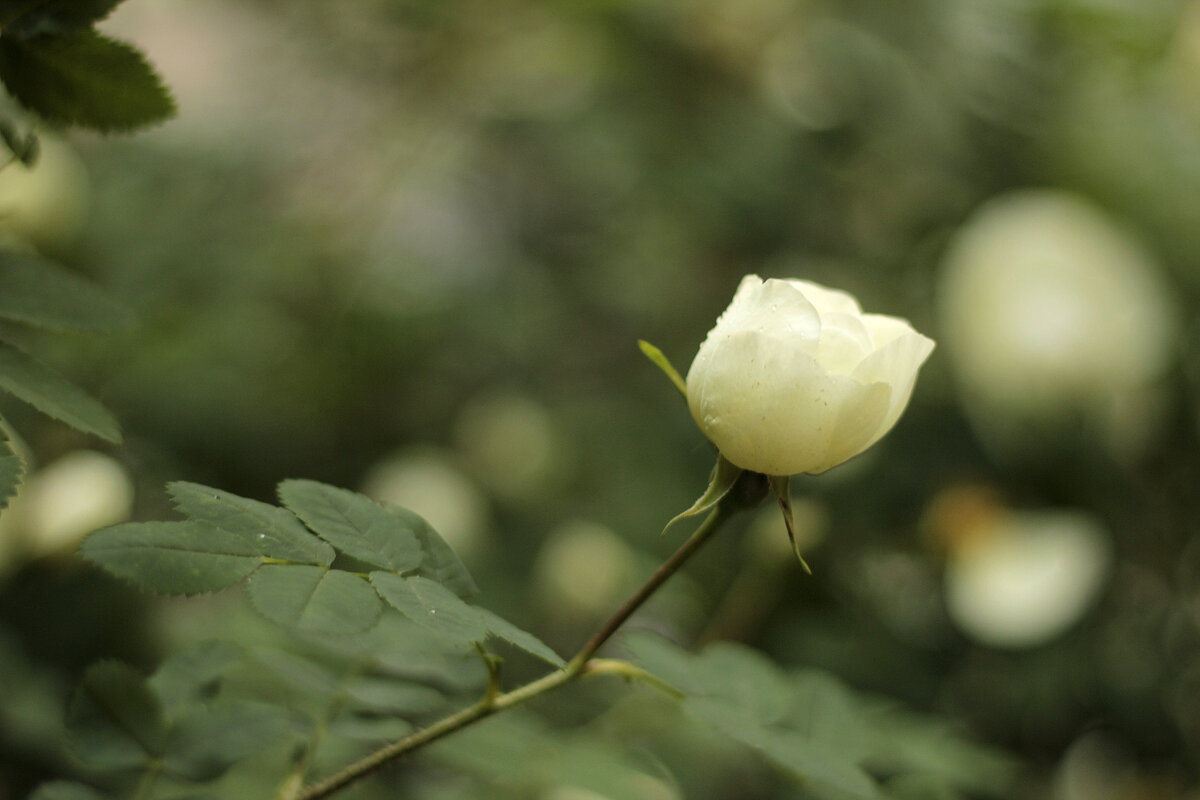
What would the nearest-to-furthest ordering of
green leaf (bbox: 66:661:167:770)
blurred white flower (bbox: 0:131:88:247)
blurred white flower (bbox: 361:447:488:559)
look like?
1. green leaf (bbox: 66:661:167:770)
2. blurred white flower (bbox: 0:131:88:247)
3. blurred white flower (bbox: 361:447:488:559)

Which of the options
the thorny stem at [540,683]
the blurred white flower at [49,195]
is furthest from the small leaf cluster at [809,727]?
the blurred white flower at [49,195]

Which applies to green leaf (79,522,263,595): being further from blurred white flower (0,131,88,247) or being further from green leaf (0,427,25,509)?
blurred white flower (0,131,88,247)

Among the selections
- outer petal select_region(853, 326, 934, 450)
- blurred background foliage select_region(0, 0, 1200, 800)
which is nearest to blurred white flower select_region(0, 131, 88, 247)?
blurred background foliage select_region(0, 0, 1200, 800)

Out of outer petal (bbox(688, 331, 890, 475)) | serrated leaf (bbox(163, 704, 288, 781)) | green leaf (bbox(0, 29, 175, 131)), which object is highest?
green leaf (bbox(0, 29, 175, 131))

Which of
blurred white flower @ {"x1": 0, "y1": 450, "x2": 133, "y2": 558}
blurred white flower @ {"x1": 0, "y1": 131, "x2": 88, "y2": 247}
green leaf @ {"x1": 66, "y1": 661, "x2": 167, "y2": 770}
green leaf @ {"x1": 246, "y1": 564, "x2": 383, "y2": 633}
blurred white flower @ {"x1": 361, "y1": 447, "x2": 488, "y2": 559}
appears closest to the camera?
green leaf @ {"x1": 246, "y1": 564, "x2": 383, "y2": 633}

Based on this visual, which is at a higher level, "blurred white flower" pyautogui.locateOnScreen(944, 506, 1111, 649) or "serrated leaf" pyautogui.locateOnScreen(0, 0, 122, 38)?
"serrated leaf" pyautogui.locateOnScreen(0, 0, 122, 38)

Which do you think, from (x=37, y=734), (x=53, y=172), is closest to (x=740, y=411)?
(x=37, y=734)
